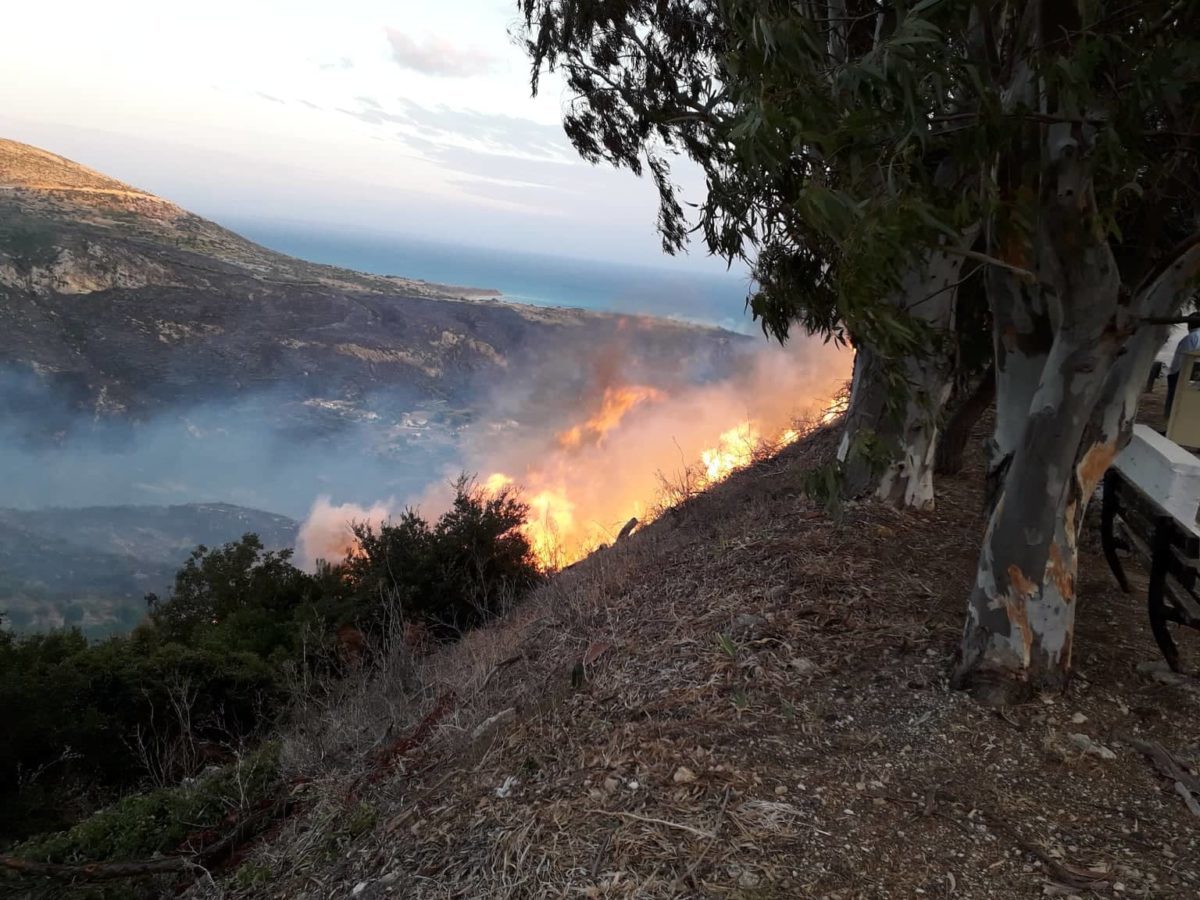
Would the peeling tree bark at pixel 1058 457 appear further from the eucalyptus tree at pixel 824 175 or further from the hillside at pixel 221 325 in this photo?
the hillside at pixel 221 325

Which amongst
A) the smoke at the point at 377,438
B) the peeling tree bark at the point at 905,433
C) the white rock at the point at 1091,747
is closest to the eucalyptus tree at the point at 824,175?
the peeling tree bark at the point at 905,433

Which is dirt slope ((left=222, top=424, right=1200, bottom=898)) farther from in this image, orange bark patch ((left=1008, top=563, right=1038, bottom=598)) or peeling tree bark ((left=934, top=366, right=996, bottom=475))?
peeling tree bark ((left=934, top=366, right=996, bottom=475))

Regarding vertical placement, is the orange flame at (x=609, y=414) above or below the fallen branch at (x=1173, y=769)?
below

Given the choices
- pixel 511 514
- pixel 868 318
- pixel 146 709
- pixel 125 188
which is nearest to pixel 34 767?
pixel 146 709

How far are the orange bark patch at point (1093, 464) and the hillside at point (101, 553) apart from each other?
96.6ft

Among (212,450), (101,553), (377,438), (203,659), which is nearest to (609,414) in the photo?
(377,438)

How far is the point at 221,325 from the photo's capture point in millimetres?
50969

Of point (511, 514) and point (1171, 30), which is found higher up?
point (1171, 30)

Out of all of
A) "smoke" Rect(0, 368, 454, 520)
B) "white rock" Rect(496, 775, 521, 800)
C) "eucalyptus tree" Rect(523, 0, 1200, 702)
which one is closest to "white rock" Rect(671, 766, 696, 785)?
"white rock" Rect(496, 775, 521, 800)

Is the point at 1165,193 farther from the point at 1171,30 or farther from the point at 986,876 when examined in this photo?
the point at 986,876

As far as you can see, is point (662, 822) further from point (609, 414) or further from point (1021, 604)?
point (609, 414)

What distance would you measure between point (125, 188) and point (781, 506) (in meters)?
66.1

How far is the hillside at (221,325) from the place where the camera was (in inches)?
1815

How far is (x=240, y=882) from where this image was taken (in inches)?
133
